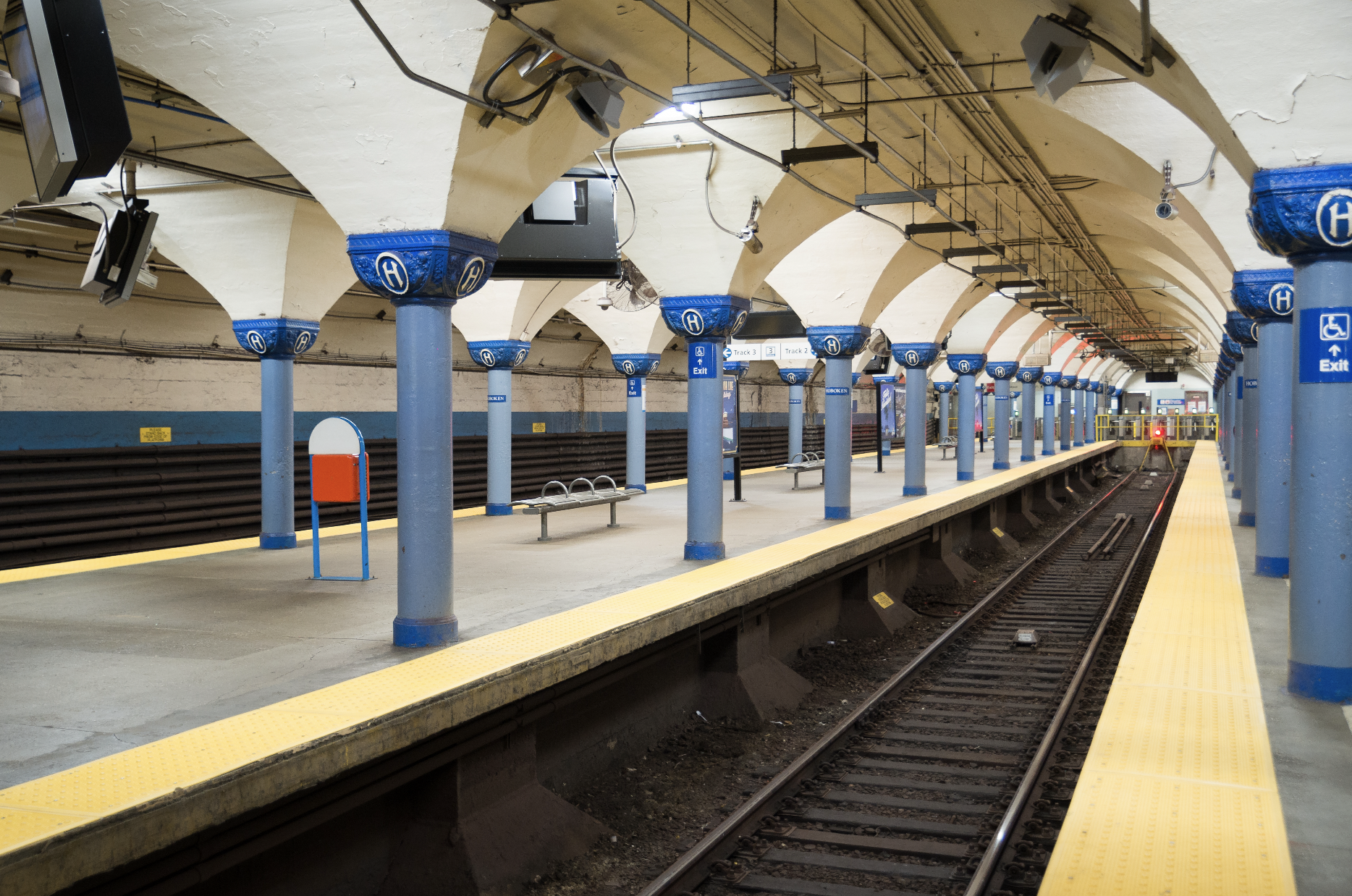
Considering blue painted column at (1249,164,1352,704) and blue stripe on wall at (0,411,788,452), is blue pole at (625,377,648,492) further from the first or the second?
blue painted column at (1249,164,1352,704)

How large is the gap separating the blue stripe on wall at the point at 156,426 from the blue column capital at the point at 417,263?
412 centimetres

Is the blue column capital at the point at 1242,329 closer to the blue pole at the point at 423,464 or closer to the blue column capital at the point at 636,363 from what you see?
the blue column capital at the point at 636,363

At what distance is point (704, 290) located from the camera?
34.5 feet

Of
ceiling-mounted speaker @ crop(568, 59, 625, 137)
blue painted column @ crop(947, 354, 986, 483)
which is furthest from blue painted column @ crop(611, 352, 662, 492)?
ceiling-mounted speaker @ crop(568, 59, 625, 137)

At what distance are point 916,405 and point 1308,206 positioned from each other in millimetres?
12782

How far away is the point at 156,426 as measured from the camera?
1318 centimetres

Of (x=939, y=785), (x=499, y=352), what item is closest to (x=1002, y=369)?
(x=499, y=352)

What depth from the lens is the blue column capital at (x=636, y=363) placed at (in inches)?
695

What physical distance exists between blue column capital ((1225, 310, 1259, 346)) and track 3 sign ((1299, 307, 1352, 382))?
6.42 metres

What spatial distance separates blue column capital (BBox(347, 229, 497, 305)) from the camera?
6.45m

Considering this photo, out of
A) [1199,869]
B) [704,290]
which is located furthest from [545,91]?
[1199,869]

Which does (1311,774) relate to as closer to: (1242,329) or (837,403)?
(1242,329)

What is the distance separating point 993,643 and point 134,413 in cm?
1033

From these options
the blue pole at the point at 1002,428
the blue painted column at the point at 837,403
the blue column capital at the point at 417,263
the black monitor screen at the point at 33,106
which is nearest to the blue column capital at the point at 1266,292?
the blue painted column at the point at 837,403
